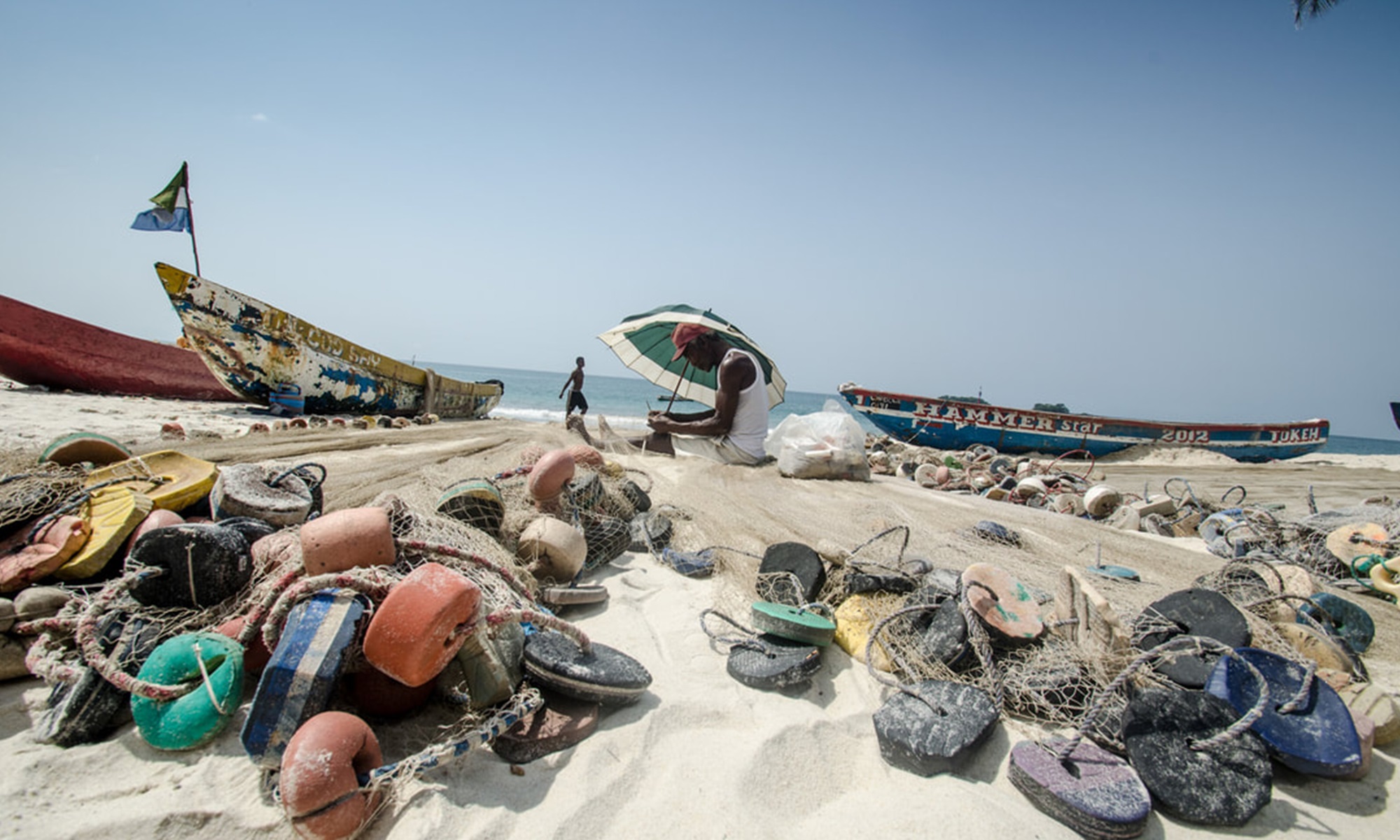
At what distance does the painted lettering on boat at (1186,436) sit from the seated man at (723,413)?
49.3ft

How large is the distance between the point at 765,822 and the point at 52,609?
251 centimetres

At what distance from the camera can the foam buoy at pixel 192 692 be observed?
1.68m

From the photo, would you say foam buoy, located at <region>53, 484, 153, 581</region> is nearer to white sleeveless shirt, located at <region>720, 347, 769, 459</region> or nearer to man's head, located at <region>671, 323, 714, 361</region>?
man's head, located at <region>671, 323, 714, 361</region>

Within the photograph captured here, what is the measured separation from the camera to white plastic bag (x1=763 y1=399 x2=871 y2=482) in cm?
559

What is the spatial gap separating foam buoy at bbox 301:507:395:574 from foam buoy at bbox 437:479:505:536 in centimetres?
85

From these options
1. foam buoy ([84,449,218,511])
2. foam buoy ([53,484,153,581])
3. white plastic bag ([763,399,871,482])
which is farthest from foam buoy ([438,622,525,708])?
white plastic bag ([763,399,871,482])

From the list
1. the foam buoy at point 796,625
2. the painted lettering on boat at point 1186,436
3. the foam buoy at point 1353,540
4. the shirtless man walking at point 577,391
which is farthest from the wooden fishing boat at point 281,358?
the painted lettering on boat at point 1186,436

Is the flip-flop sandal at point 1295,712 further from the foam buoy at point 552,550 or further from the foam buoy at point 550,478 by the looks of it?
the foam buoy at point 550,478

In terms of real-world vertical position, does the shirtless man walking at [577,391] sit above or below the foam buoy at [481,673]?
above

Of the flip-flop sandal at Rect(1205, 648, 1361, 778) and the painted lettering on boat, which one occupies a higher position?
the painted lettering on boat

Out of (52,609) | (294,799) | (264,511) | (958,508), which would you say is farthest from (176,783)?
(958,508)

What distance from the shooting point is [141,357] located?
44.5 feet

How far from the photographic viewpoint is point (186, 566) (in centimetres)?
203

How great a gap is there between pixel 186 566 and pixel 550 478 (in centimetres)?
156
